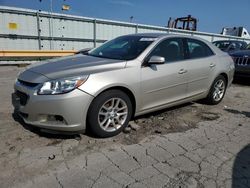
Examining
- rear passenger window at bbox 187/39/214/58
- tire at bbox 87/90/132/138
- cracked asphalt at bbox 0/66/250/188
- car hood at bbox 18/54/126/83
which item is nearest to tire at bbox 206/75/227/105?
rear passenger window at bbox 187/39/214/58

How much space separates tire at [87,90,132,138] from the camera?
3.30 metres

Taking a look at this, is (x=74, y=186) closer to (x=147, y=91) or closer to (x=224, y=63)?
(x=147, y=91)

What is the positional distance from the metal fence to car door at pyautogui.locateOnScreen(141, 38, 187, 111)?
29.1ft

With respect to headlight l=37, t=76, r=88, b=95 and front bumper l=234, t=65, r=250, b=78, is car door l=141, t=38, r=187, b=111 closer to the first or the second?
headlight l=37, t=76, r=88, b=95

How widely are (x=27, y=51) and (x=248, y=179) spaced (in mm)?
10226

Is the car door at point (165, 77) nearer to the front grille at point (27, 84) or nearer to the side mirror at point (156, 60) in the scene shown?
the side mirror at point (156, 60)

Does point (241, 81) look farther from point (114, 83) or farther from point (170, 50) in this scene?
point (114, 83)

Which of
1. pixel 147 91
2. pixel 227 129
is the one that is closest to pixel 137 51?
pixel 147 91

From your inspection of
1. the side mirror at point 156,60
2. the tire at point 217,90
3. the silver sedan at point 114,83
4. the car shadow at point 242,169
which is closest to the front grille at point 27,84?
the silver sedan at point 114,83

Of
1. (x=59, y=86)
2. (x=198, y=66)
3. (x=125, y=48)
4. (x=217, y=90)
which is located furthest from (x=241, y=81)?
(x=59, y=86)

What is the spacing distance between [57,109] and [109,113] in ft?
2.56

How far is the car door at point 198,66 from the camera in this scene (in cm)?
456

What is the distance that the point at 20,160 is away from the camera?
9.37 ft

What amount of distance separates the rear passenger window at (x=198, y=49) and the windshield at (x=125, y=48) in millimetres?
937
